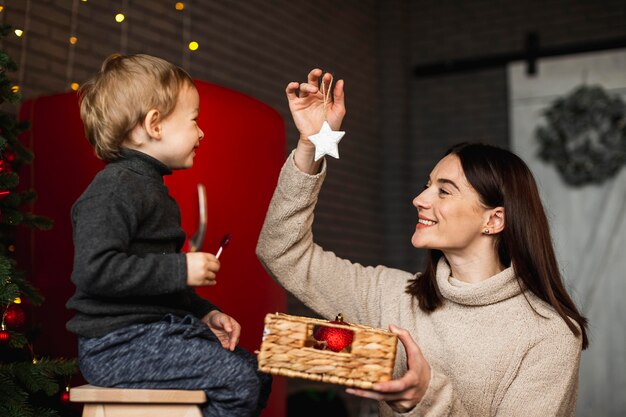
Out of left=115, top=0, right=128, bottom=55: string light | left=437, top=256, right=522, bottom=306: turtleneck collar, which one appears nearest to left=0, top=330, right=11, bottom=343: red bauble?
left=437, top=256, right=522, bottom=306: turtleneck collar

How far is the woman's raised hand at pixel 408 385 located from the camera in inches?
58.3

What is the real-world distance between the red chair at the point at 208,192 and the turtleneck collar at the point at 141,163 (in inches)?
24.2

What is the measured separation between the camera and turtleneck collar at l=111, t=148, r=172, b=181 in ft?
5.12

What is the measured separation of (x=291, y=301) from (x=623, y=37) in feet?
8.84

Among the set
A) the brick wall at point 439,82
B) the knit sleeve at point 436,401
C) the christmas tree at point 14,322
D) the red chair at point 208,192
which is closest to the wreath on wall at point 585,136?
the brick wall at point 439,82

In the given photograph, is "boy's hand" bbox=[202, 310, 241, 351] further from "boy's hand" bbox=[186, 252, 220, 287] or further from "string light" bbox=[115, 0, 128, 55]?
"string light" bbox=[115, 0, 128, 55]

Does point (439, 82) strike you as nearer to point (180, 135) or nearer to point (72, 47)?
point (72, 47)

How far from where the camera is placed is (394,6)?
5.61 metres

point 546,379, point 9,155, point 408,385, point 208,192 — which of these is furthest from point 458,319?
point 9,155

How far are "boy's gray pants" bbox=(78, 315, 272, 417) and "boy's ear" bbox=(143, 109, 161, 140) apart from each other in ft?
1.28

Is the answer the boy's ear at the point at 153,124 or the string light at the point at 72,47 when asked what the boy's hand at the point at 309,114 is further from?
the string light at the point at 72,47

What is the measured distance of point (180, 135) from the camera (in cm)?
160

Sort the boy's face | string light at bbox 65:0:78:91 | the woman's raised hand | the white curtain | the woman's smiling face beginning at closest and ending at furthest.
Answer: the woman's raised hand, the boy's face, the woman's smiling face, string light at bbox 65:0:78:91, the white curtain

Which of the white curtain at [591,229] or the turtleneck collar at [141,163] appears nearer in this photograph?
the turtleneck collar at [141,163]
